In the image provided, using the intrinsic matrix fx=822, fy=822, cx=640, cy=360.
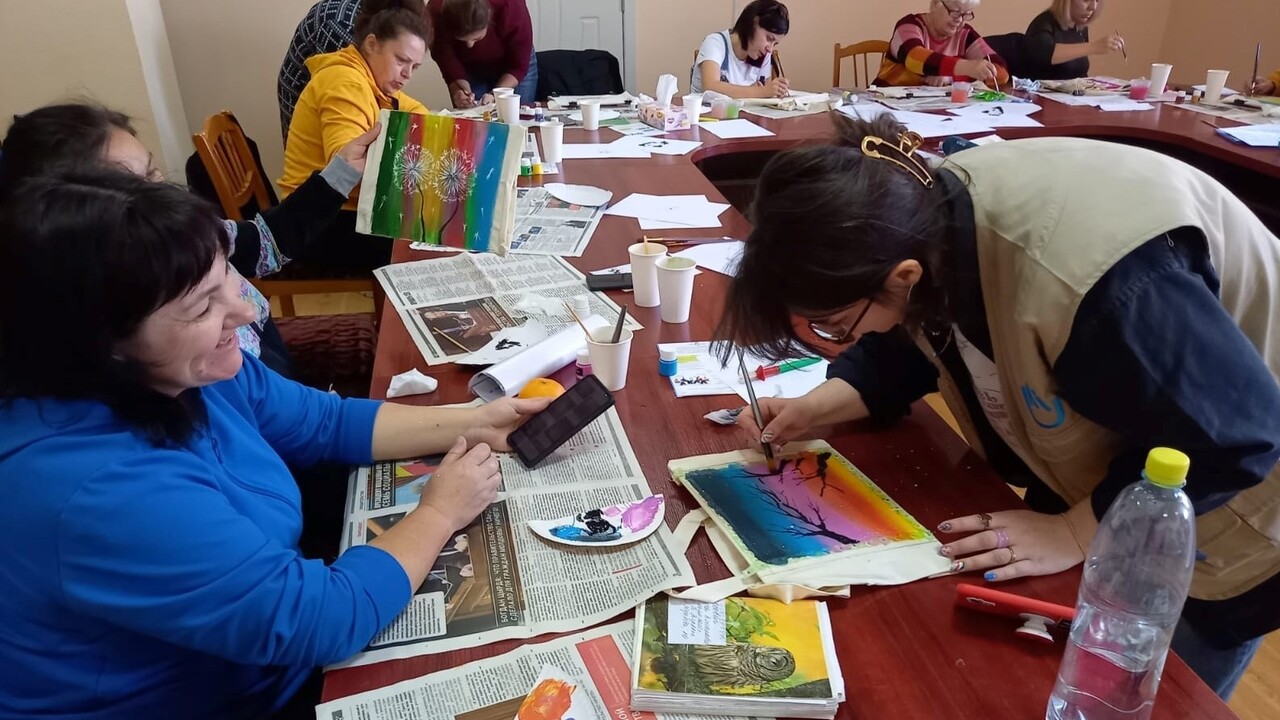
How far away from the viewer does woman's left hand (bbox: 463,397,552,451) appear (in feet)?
3.71

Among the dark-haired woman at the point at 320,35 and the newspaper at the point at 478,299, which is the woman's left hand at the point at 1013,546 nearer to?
the newspaper at the point at 478,299

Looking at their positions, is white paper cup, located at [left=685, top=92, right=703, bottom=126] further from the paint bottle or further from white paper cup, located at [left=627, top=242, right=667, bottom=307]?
the paint bottle

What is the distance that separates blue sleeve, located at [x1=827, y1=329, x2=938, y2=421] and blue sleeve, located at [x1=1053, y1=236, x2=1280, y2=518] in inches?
13.3

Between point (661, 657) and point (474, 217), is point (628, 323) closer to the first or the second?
point (474, 217)

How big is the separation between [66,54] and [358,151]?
80.6 inches

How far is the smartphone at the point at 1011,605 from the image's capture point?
805 mm

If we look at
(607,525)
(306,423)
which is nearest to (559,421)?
(607,525)

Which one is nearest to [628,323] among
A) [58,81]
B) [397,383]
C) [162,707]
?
[397,383]

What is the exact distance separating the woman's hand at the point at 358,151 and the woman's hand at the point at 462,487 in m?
0.94

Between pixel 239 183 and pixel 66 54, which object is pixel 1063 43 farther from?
pixel 66 54

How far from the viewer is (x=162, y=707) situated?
2.93 ft

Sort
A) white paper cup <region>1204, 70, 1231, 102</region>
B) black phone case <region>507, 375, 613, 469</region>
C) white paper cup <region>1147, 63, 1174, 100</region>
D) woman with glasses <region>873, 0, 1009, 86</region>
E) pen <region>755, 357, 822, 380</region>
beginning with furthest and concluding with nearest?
woman with glasses <region>873, 0, 1009, 86</region>
white paper cup <region>1147, 63, 1174, 100</region>
white paper cup <region>1204, 70, 1231, 102</region>
pen <region>755, 357, 822, 380</region>
black phone case <region>507, 375, 613, 469</region>

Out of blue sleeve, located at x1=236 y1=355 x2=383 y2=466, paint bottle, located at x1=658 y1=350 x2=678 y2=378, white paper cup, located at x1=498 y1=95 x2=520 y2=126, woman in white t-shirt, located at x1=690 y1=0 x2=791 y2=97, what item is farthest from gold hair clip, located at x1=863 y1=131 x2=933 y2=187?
woman in white t-shirt, located at x1=690 y1=0 x2=791 y2=97

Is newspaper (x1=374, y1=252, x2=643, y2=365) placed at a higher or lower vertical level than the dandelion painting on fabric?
lower
